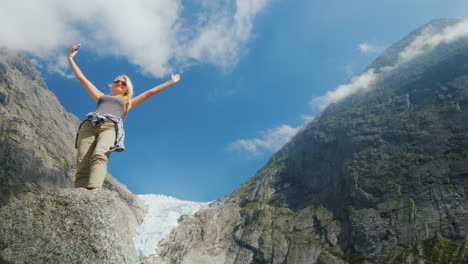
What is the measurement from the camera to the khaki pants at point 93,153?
21.4 ft

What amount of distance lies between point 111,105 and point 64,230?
10.6 ft

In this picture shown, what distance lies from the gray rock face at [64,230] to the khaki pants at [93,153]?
1.99 feet

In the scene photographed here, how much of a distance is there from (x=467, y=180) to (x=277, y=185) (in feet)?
309

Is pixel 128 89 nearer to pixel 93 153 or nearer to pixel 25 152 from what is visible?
pixel 93 153

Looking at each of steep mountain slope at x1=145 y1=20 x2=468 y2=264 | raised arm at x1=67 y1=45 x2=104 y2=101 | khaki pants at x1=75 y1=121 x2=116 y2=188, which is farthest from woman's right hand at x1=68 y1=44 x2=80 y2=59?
steep mountain slope at x1=145 y1=20 x2=468 y2=264

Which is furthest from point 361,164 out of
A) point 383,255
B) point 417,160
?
point 383,255

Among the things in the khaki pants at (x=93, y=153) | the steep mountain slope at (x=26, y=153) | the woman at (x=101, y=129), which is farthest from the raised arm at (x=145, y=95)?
the steep mountain slope at (x=26, y=153)

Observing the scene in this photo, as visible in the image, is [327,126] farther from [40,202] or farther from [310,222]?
[40,202]

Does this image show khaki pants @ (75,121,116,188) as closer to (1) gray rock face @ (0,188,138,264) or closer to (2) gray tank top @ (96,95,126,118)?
(2) gray tank top @ (96,95,126,118)

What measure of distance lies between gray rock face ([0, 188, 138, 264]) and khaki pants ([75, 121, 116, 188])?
0.61 m

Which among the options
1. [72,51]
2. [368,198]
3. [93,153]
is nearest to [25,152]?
[368,198]

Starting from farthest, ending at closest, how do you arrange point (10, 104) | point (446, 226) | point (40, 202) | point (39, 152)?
1. point (10, 104)
2. point (39, 152)
3. point (446, 226)
4. point (40, 202)

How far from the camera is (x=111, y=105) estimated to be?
7719 millimetres

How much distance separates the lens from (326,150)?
181 meters
